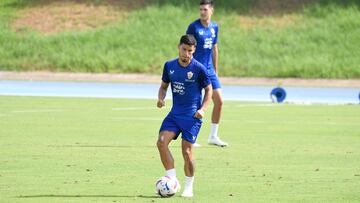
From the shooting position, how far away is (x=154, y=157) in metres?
16.6

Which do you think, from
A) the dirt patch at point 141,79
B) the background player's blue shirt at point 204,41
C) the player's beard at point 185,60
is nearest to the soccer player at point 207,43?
the background player's blue shirt at point 204,41

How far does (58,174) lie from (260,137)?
7.11 meters

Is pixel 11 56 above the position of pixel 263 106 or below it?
below

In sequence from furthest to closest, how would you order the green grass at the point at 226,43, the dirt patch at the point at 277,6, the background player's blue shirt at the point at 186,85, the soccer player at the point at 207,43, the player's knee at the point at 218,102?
the dirt patch at the point at 277,6 < the green grass at the point at 226,43 < the player's knee at the point at 218,102 < the soccer player at the point at 207,43 < the background player's blue shirt at the point at 186,85

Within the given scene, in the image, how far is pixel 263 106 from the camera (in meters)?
30.5

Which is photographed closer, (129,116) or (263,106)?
(129,116)

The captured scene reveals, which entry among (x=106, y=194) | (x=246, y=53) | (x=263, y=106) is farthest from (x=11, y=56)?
(x=106, y=194)

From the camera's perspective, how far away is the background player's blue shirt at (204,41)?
1859cm

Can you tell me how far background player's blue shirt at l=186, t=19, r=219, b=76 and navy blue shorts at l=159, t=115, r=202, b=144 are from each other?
20.4 feet

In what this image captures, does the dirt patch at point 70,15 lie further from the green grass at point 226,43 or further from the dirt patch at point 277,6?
the dirt patch at point 277,6

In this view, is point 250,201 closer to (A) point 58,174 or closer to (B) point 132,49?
(A) point 58,174

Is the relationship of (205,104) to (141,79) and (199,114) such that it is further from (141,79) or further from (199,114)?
(141,79)

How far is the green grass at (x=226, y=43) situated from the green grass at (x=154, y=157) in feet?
74.1

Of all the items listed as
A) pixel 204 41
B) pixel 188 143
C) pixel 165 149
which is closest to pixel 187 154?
pixel 188 143
